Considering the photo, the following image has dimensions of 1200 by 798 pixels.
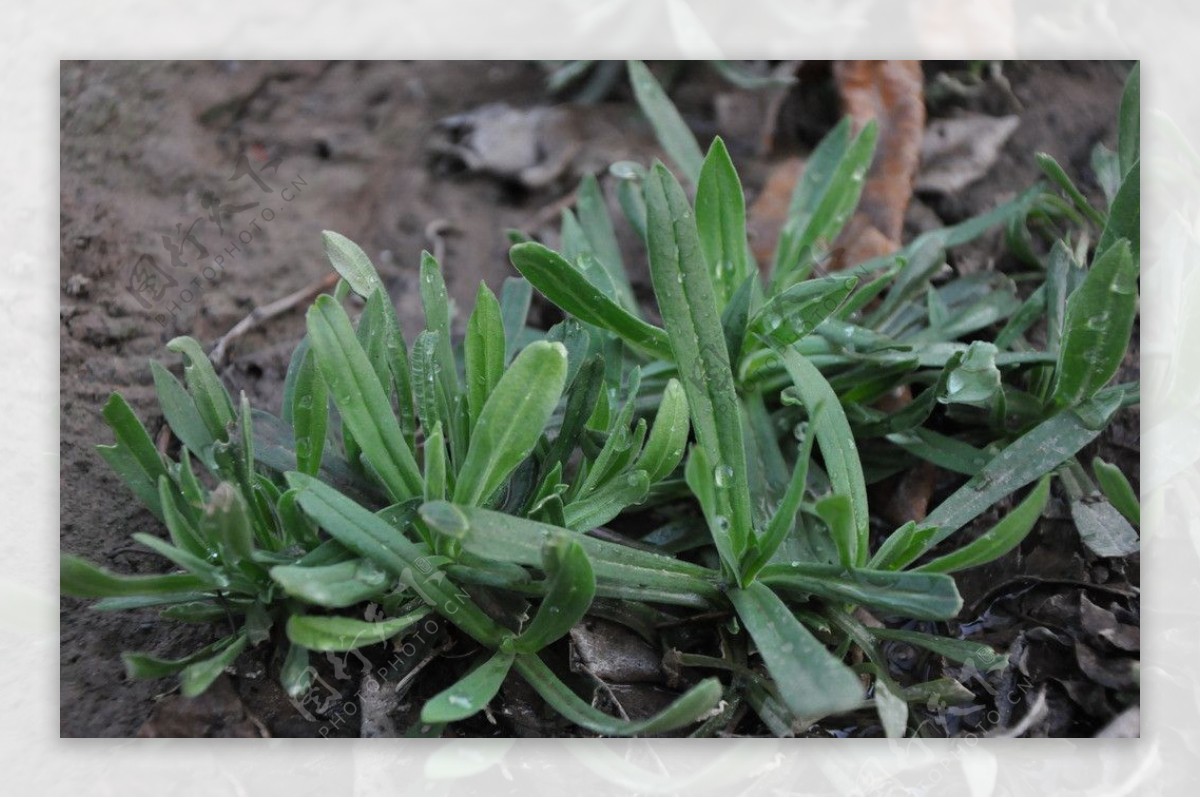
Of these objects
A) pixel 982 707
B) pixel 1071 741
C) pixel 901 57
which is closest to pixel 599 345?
pixel 982 707

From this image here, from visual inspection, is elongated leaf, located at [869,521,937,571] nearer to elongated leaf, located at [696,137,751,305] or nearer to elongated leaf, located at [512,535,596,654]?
elongated leaf, located at [512,535,596,654]

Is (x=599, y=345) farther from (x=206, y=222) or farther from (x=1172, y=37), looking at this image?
(x=1172, y=37)

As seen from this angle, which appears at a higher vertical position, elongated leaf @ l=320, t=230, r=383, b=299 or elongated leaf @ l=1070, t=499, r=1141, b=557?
elongated leaf @ l=320, t=230, r=383, b=299

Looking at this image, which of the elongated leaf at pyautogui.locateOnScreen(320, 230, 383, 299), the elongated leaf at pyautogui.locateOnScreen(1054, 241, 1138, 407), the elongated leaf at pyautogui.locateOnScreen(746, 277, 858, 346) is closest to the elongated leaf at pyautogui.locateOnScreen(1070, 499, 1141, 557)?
the elongated leaf at pyautogui.locateOnScreen(1054, 241, 1138, 407)

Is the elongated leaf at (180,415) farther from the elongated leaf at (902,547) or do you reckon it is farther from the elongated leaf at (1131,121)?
the elongated leaf at (1131,121)

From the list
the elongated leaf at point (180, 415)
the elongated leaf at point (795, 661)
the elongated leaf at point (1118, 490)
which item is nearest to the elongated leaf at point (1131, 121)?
the elongated leaf at point (1118, 490)

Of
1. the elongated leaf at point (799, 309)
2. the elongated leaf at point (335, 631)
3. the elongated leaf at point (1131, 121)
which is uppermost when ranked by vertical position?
the elongated leaf at point (1131, 121)
